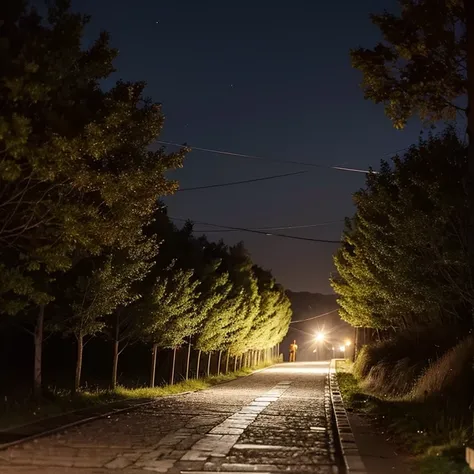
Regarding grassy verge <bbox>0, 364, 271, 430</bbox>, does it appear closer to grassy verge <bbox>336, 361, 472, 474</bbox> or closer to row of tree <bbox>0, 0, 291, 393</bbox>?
row of tree <bbox>0, 0, 291, 393</bbox>

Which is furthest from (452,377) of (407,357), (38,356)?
(38,356)

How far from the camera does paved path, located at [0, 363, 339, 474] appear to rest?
9227 millimetres

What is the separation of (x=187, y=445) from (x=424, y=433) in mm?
4282

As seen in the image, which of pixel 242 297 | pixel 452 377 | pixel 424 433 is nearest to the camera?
pixel 424 433

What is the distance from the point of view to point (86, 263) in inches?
766

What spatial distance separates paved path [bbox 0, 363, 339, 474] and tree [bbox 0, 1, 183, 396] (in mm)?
3026

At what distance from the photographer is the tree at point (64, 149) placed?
9.69 m

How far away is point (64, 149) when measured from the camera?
9.97 meters

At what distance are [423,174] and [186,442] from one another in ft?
29.4

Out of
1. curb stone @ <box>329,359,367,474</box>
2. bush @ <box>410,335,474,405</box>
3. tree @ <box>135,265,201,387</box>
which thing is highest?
tree @ <box>135,265,201,387</box>

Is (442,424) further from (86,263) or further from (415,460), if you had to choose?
(86,263)

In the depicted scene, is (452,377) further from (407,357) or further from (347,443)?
(407,357)

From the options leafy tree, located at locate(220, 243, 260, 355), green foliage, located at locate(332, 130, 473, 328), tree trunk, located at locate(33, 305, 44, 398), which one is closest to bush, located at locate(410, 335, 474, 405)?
green foliage, located at locate(332, 130, 473, 328)

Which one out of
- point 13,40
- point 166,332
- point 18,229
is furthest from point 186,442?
point 166,332
